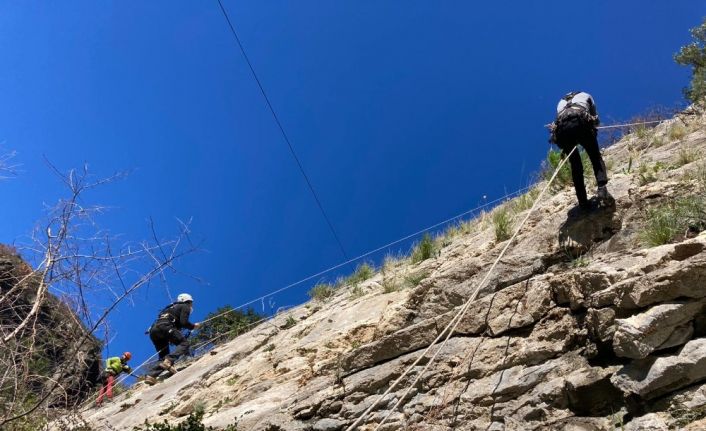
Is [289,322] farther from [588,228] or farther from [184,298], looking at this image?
[588,228]

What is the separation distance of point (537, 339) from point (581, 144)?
2.82 metres

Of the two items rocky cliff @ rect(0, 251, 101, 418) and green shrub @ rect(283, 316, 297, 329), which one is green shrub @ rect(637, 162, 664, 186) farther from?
rocky cliff @ rect(0, 251, 101, 418)

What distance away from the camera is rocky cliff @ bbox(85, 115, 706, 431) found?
377 cm

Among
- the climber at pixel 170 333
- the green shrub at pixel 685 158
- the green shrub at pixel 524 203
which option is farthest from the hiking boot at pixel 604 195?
the climber at pixel 170 333

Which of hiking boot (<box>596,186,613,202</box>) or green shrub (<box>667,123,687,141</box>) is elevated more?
green shrub (<box>667,123,687,141</box>)

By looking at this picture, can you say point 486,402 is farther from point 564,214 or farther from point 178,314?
point 178,314

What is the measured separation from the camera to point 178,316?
442 inches

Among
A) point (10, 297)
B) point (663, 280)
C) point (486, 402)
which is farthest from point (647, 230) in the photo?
point (10, 297)

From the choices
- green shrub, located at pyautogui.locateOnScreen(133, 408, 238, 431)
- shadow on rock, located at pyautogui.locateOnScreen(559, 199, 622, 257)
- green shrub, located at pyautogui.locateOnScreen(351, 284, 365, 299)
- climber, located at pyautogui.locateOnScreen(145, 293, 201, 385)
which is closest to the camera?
shadow on rock, located at pyautogui.locateOnScreen(559, 199, 622, 257)

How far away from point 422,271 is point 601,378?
4.84m

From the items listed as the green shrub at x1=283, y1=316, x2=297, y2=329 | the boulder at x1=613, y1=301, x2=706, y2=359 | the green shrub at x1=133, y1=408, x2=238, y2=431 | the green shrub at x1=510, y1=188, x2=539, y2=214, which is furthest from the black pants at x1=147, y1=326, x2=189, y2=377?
the boulder at x1=613, y1=301, x2=706, y2=359

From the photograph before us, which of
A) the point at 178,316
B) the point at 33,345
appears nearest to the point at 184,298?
the point at 178,316

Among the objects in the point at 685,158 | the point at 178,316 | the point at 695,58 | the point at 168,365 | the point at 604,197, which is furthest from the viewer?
the point at 695,58

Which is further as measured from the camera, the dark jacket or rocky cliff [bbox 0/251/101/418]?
the dark jacket
